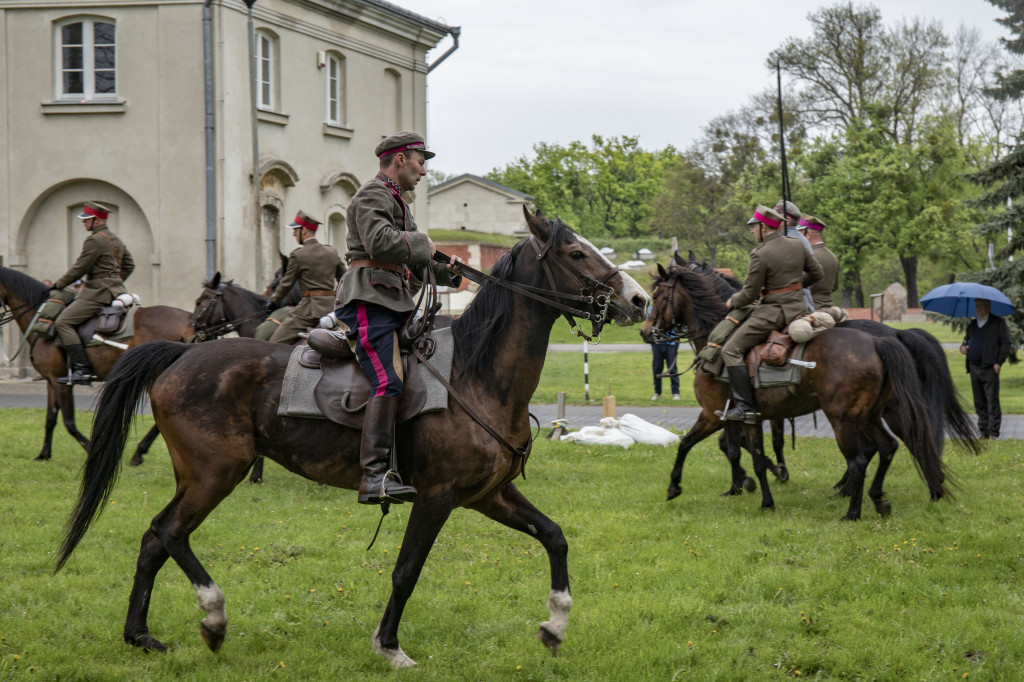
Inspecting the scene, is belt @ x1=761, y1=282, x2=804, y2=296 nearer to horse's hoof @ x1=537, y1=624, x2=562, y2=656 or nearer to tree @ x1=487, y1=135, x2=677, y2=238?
horse's hoof @ x1=537, y1=624, x2=562, y2=656

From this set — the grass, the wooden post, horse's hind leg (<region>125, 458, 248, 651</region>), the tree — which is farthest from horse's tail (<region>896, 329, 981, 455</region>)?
the tree

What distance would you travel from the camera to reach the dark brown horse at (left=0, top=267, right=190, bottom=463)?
12.5 m

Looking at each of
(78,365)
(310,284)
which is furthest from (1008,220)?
(78,365)

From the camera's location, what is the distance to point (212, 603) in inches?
218

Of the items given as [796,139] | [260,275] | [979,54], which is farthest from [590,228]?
[260,275]

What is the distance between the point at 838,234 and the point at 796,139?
6.60 metres

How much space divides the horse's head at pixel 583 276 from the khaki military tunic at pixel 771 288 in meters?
4.50

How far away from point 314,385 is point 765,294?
5825mm

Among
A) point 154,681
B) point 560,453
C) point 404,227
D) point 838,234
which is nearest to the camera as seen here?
point 154,681

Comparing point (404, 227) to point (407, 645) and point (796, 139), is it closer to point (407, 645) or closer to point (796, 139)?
point (407, 645)

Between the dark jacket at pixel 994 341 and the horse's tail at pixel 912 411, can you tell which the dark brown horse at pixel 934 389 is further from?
the dark jacket at pixel 994 341

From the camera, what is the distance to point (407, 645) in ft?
19.5

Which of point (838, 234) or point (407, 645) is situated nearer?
point (407, 645)

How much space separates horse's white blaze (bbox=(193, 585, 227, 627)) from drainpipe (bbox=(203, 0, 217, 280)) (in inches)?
650
